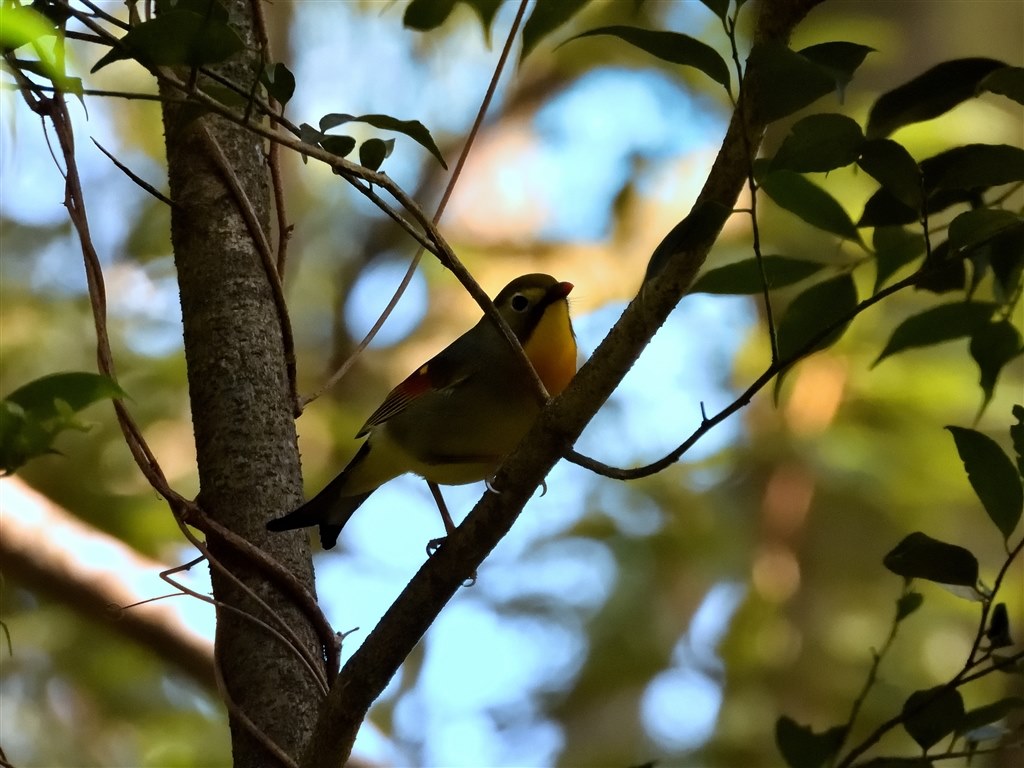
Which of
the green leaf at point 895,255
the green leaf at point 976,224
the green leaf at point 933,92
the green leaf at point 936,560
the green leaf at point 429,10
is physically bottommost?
the green leaf at point 936,560

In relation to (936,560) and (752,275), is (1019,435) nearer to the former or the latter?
(936,560)

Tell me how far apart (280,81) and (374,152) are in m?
0.13

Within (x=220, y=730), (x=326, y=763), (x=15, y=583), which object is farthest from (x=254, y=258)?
(x=220, y=730)

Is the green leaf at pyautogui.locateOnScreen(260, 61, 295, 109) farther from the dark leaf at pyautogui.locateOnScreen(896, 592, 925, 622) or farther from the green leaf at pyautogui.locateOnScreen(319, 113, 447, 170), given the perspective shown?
the dark leaf at pyautogui.locateOnScreen(896, 592, 925, 622)

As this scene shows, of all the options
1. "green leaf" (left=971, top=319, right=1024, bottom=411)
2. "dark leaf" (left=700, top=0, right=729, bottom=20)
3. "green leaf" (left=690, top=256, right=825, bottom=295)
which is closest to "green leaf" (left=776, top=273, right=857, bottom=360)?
"green leaf" (left=690, top=256, right=825, bottom=295)

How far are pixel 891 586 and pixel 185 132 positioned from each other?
3.22 meters

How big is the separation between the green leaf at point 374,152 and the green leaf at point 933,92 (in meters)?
0.56

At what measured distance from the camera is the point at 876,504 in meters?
3.56

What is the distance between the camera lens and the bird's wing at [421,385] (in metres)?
2.28

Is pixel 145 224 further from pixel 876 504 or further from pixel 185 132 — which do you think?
pixel 876 504

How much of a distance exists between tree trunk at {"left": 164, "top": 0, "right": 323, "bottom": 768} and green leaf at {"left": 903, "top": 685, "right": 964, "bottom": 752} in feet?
2.71

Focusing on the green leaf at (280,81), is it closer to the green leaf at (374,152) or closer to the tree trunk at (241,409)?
the green leaf at (374,152)

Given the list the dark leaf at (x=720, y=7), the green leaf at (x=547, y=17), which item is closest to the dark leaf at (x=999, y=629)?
the dark leaf at (x=720, y=7)

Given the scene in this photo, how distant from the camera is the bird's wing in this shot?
2283 mm
